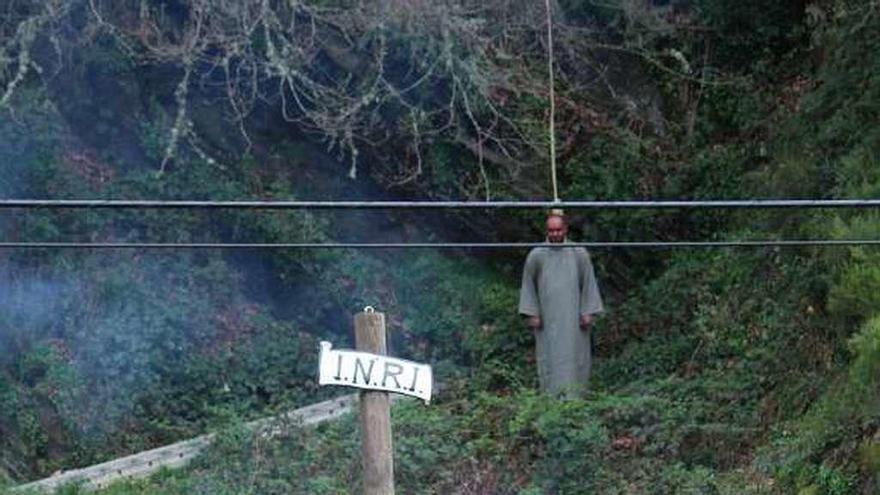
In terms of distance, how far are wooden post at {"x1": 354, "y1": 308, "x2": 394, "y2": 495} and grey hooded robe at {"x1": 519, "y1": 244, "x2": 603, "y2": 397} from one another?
616cm

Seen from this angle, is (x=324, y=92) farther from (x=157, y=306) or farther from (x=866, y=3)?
(x=866, y=3)

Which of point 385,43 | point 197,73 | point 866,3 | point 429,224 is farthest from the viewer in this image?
point 429,224

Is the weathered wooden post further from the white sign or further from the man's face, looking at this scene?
the man's face

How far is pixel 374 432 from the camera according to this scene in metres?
8.16

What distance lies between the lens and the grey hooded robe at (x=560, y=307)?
1433 centimetres

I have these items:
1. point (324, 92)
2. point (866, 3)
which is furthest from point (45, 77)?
point (866, 3)

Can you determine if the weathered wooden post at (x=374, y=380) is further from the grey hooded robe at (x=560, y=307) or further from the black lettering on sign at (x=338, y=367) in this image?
the grey hooded robe at (x=560, y=307)

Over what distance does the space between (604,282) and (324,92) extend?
3.09 m

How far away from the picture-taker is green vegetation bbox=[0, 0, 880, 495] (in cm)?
1268

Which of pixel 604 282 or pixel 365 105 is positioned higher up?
pixel 365 105

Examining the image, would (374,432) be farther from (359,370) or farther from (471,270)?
(471,270)

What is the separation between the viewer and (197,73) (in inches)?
631

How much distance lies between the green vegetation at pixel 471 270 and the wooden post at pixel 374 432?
390 centimetres

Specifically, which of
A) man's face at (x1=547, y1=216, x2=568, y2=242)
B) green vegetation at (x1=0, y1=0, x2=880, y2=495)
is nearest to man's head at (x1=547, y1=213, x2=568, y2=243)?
man's face at (x1=547, y1=216, x2=568, y2=242)
